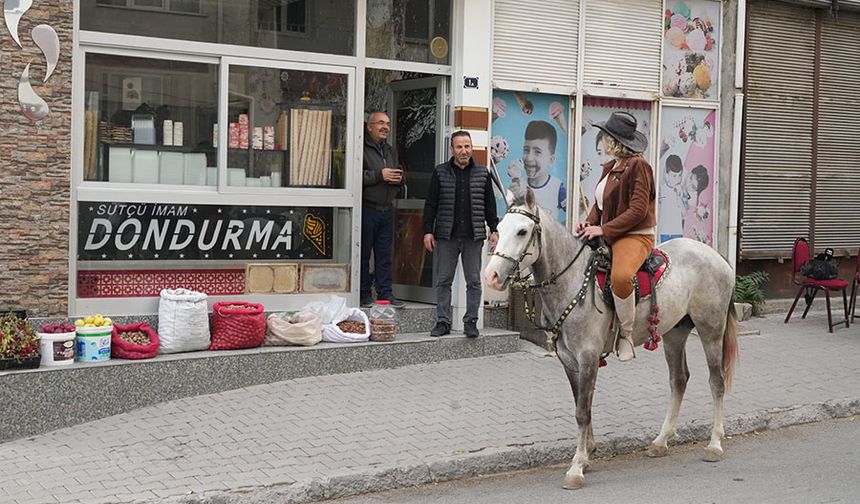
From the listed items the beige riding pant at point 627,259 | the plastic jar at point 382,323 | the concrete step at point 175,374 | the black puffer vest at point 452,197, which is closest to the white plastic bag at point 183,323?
the concrete step at point 175,374

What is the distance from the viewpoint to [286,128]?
11.4 m

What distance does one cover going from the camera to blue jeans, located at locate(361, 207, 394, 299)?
11758mm

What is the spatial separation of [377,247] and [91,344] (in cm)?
364

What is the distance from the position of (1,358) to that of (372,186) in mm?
4511

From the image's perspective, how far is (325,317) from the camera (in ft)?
36.4

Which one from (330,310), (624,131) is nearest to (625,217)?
(624,131)

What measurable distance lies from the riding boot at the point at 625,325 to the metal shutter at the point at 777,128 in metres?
7.32

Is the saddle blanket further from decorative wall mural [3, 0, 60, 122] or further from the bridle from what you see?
decorative wall mural [3, 0, 60, 122]

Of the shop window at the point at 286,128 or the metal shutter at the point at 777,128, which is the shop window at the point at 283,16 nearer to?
the shop window at the point at 286,128

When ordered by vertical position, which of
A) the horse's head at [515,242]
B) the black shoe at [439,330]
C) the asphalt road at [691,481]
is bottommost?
the asphalt road at [691,481]

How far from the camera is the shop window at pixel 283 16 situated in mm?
11164

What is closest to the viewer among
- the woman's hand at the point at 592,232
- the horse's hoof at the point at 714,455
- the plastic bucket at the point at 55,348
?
the woman's hand at the point at 592,232

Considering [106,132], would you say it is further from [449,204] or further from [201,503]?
[201,503]

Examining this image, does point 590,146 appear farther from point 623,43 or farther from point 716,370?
point 716,370
